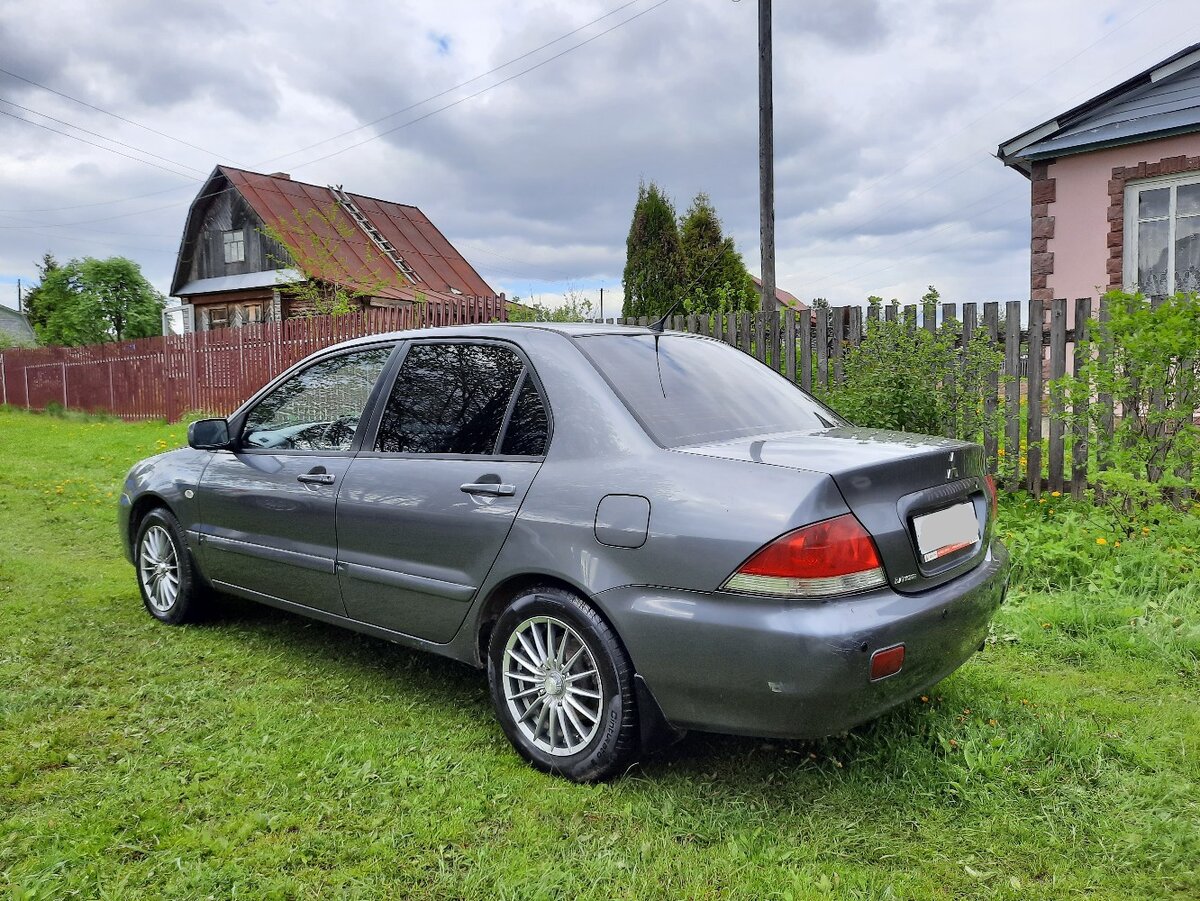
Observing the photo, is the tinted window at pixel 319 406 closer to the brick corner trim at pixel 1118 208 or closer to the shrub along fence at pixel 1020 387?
the shrub along fence at pixel 1020 387

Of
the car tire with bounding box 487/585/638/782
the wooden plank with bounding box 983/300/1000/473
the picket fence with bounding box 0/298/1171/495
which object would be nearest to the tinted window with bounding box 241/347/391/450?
the car tire with bounding box 487/585/638/782

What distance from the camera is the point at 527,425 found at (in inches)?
122

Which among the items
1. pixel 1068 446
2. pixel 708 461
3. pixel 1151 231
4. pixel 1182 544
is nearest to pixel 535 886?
pixel 708 461

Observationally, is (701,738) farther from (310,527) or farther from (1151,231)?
(1151,231)

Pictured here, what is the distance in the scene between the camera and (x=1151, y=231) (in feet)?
37.3

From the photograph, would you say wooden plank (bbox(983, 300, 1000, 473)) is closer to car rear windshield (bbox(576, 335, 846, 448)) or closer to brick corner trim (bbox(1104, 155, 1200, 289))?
car rear windshield (bbox(576, 335, 846, 448))

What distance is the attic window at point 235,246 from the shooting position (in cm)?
2739

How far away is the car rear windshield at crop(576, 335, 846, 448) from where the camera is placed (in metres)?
2.96

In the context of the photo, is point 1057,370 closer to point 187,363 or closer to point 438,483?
point 438,483

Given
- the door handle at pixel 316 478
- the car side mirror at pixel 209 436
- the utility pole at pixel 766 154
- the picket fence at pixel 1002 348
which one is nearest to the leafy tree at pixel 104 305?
the picket fence at pixel 1002 348

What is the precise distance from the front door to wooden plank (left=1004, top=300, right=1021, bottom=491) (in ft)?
16.5

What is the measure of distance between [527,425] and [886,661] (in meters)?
1.44

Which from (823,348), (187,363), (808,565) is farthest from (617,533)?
(187,363)

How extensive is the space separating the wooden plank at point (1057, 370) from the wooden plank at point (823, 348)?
5.80 ft
